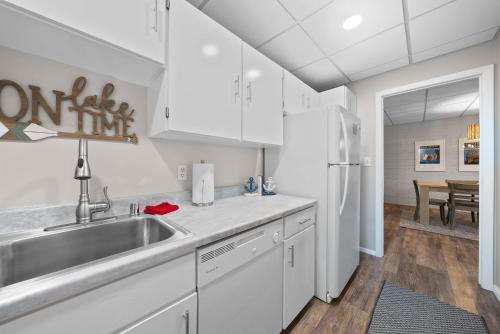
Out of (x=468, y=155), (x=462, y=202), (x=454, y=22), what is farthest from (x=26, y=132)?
(x=468, y=155)

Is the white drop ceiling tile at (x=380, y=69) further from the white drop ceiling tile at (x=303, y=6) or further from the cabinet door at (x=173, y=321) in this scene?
the cabinet door at (x=173, y=321)

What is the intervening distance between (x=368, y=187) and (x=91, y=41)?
2946 millimetres

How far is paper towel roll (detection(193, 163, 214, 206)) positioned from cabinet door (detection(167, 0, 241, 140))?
29cm

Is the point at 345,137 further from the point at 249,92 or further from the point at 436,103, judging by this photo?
the point at 436,103

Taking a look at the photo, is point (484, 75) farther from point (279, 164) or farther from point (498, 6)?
point (279, 164)

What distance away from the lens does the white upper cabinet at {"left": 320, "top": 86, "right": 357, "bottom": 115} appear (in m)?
2.39

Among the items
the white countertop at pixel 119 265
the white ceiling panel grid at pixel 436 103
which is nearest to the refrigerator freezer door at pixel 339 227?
the white countertop at pixel 119 265

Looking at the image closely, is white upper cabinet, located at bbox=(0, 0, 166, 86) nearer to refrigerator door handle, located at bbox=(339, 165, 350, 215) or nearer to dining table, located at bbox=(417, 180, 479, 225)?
refrigerator door handle, located at bbox=(339, 165, 350, 215)

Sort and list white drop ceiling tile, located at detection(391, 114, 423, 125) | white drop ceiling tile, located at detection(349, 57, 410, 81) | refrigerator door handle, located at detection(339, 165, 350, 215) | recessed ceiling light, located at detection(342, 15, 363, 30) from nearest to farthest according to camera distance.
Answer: recessed ceiling light, located at detection(342, 15, 363, 30) < refrigerator door handle, located at detection(339, 165, 350, 215) < white drop ceiling tile, located at detection(349, 57, 410, 81) < white drop ceiling tile, located at detection(391, 114, 423, 125)

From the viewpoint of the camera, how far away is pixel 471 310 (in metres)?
1.54

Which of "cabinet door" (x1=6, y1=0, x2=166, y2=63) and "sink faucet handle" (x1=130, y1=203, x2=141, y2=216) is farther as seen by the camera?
"sink faucet handle" (x1=130, y1=203, x2=141, y2=216)

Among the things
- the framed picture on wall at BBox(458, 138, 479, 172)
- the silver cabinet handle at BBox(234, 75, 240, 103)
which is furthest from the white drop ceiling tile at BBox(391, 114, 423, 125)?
the silver cabinet handle at BBox(234, 75, 240, 103)

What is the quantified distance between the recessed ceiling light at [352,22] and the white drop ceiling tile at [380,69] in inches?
37.7

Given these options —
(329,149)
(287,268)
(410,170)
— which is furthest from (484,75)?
(410,170)
